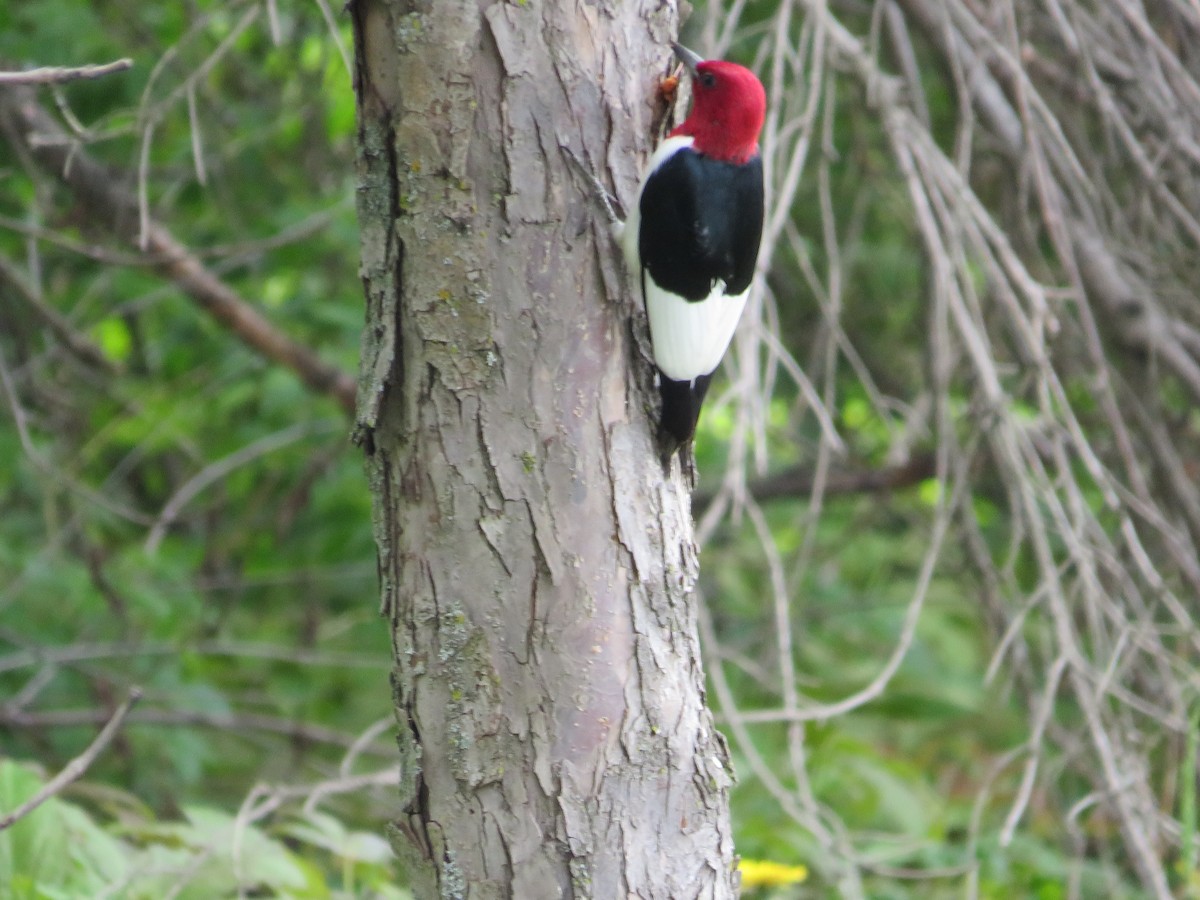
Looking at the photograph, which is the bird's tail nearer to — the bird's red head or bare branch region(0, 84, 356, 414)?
the bird's red head

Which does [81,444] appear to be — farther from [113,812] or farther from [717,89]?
[717,89]

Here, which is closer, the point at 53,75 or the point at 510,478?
the point at 53,75

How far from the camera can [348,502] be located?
419 cm

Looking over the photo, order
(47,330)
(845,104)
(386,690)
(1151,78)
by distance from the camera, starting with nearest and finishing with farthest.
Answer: (1151,78) → (47,330) → (845,104) → (386,690)

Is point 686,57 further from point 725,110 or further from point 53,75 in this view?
point 53,75

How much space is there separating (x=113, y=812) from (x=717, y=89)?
2.09m

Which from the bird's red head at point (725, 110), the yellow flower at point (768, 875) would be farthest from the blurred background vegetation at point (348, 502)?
the bird's red head at point (725, 110)

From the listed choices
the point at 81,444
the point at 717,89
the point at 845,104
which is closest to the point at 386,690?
the point at 81,444

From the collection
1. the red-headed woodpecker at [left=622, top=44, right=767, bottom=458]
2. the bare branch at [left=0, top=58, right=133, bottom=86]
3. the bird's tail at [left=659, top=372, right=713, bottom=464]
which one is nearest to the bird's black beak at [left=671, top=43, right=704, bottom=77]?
the red-headed woodpecker at [left=622, top=44, right=767, bottom=458]

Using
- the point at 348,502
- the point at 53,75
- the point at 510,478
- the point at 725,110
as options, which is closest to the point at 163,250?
the point at 348,502

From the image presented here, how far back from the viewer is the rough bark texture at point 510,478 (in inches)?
63.4

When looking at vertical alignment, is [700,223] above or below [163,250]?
above

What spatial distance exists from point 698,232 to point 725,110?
24 centimetres

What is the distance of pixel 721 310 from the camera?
2.03 meters
